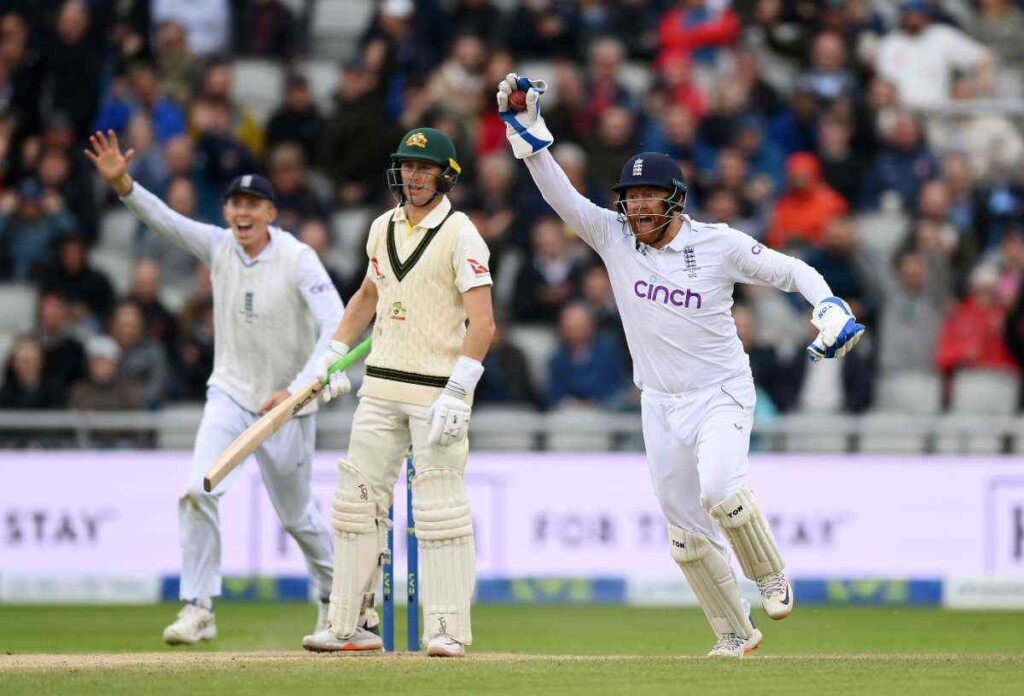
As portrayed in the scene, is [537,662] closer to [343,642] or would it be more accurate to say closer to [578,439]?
[343,642]

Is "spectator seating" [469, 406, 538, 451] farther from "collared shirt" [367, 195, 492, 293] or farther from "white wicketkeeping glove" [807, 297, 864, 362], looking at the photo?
"white wicketkeeping glove" [807, 297, 864, 362]

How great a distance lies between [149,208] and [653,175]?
3.02 meters

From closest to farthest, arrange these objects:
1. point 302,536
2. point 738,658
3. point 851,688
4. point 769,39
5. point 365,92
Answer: point 851,688 → point 738,658 → point 302,536 → point 365,92 → point 769,39

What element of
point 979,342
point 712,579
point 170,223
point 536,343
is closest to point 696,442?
point 712,579

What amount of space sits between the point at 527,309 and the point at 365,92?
8.37ft

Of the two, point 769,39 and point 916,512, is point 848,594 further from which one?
point 769,39

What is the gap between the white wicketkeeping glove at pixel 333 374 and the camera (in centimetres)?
866

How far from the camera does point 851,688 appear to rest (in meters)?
7.38

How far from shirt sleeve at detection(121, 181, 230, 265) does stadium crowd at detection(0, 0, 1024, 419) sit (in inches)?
167

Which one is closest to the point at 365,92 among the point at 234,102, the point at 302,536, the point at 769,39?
the point at 234,102

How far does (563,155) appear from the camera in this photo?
15500 mm

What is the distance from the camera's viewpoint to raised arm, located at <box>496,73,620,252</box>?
843 centimetres

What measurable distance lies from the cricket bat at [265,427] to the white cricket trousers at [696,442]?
4.66 feet

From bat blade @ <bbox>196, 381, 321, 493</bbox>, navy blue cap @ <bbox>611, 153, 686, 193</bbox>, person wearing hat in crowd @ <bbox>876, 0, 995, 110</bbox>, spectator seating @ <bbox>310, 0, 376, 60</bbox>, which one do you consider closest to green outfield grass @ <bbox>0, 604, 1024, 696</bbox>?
bat blade @ <bbox>196, 381, 321, 493</bbox>
